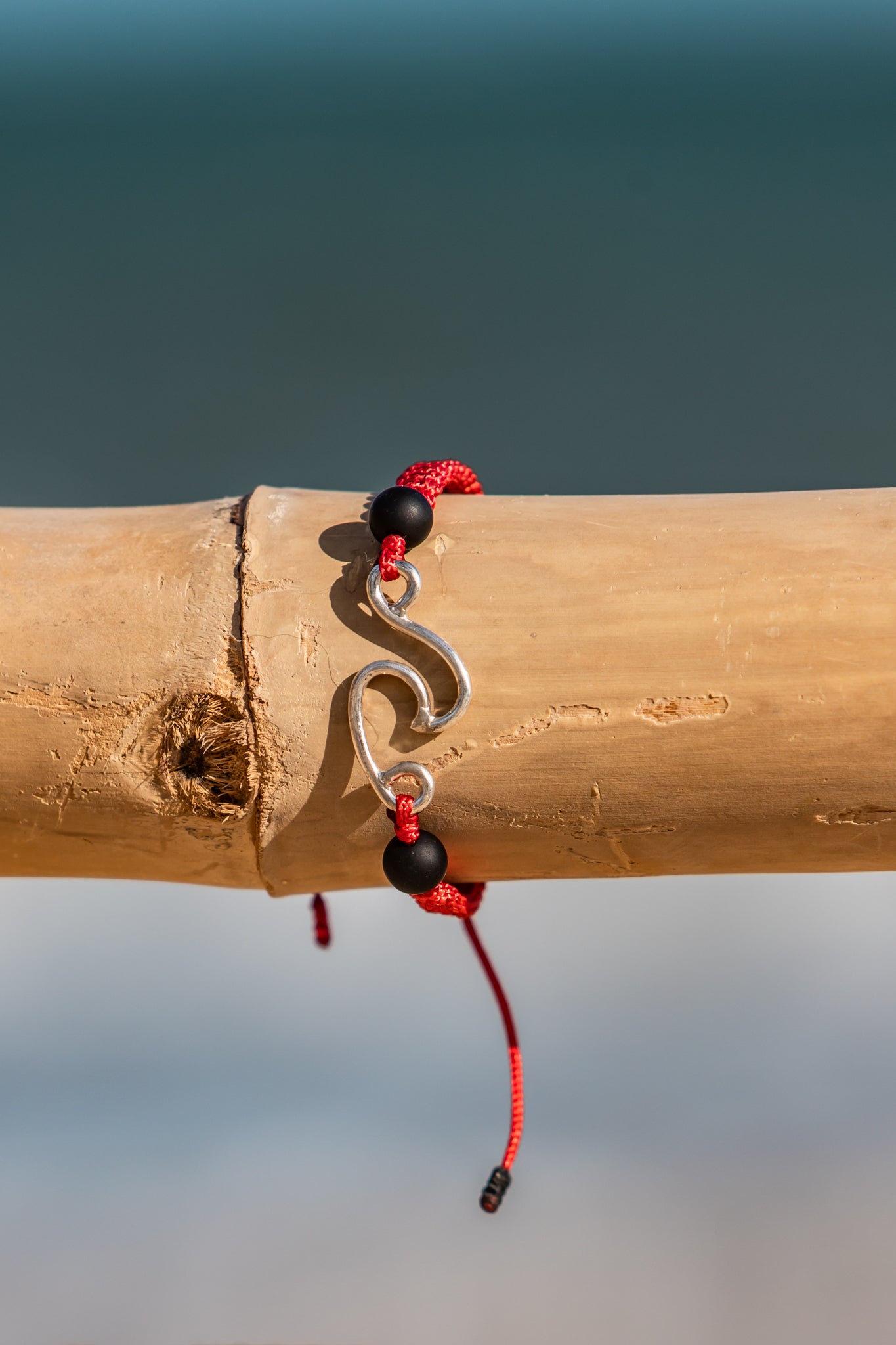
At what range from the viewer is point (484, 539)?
0.53 meters

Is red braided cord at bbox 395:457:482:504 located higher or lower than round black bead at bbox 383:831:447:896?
higher

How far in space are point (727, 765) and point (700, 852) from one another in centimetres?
5

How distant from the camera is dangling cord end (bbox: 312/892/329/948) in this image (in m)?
0.71

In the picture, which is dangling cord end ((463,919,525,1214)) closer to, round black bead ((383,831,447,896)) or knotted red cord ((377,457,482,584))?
round black bead ((383,831,447,896))

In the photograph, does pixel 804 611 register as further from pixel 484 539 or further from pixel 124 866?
pixel 124 866

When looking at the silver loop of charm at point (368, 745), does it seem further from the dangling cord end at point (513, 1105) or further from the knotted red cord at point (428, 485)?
the dangling cord end at point (513, 1105)

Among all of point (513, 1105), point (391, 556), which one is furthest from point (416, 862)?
point (513, 1105)

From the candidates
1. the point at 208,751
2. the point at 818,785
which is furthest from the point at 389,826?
the point at 818,785

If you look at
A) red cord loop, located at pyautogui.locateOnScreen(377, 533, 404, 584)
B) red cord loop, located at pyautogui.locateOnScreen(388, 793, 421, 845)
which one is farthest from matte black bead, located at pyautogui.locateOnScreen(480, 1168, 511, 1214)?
red cord loop, located at pyautogui.locateOnScreen(377, 533, 404, 584)

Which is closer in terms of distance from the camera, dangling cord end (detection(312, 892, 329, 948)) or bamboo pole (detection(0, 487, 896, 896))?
bamboo pole (detection(0, 487, 896, 896))

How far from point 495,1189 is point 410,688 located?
1.14 ft

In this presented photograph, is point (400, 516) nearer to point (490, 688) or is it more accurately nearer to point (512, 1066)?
point (490, 688)

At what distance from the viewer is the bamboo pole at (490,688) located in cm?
50

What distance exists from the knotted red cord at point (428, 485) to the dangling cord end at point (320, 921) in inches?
10.7
